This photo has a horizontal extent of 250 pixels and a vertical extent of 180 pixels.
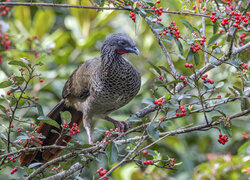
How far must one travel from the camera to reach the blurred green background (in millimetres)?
4516

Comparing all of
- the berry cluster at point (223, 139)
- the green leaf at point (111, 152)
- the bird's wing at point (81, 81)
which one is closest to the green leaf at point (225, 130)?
the berry cluster at point (223, 139)

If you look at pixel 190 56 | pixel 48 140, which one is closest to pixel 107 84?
pixel 48 140

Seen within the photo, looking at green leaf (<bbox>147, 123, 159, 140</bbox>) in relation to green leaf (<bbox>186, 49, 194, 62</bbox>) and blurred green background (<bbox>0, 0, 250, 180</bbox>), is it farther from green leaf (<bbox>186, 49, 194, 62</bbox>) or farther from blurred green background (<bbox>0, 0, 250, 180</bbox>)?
blurred green background (<bbox>0, 0, 250, 180</bbox>)

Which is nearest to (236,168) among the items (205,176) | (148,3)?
(205,176)

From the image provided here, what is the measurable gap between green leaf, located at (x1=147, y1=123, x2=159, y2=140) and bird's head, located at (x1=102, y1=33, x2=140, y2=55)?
1.47m

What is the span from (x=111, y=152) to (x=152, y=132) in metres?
0.30

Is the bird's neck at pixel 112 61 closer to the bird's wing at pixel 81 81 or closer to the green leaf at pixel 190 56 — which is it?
the bird's wing at pixel 81 81

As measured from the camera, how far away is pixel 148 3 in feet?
9.29

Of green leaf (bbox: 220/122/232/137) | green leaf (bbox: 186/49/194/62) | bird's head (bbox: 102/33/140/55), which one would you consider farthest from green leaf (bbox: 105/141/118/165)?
bird's head (bbox: 102/33/140/55)

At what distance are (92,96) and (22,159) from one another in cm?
95

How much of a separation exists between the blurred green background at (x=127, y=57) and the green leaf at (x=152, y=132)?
4.90 feet

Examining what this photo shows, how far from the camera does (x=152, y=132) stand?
8.11 ft

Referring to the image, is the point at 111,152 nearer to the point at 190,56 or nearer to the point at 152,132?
the point at 152,132

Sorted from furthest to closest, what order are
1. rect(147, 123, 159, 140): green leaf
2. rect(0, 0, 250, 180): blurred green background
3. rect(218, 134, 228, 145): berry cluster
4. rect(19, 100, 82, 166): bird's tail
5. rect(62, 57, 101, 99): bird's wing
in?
rect(0, 0, 250, 180): blurred green background
rect(62, 57, 101, 99): bird's wing
rect(19, 100, 82, 166): bird's tail
rect(218, 134, 228, 145): berry cluster
rect(147, 123, 159, 140): green leaf
